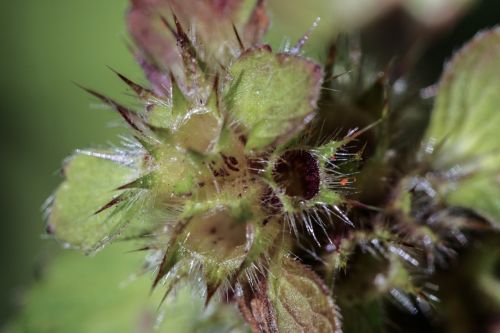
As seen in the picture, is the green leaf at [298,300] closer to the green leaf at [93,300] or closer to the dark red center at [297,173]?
the dark red center at [297,173]

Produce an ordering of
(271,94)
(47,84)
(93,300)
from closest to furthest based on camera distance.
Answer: (271,94) < (93,300) < (47,84)

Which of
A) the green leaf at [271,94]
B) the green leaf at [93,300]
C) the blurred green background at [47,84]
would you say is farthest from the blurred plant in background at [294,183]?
the blurred green background at [47,84]

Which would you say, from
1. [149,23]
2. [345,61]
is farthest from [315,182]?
[149,23]

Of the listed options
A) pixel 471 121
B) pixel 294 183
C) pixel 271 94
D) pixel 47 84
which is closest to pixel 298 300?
pixel 294 183

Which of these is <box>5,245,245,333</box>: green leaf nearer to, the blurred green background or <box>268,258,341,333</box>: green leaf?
<box>268,258,341,333</box>: green leaf

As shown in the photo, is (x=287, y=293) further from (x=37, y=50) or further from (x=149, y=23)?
(x=37, y=50)

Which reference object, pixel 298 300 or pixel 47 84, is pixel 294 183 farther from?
pixel 47 84
